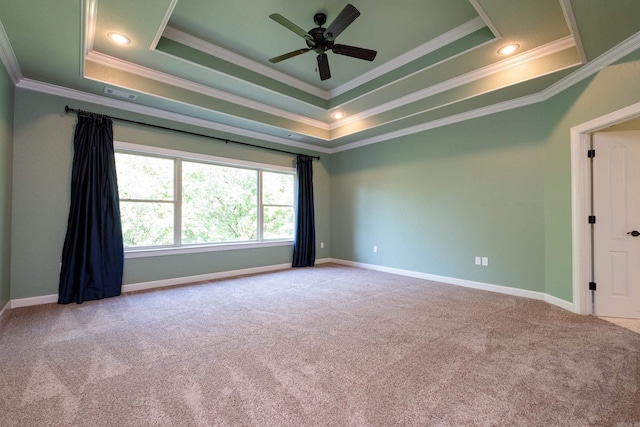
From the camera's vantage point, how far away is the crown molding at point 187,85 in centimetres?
340

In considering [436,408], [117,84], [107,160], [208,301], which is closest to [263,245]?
[208,301]

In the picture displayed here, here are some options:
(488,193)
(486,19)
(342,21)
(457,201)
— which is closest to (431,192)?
(457,201)

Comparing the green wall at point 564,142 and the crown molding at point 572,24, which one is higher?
the crown molding at point 572,24

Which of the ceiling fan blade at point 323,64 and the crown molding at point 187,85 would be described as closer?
the ceiling fan blade at point 323,64

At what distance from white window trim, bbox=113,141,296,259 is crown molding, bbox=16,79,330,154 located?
0.51m

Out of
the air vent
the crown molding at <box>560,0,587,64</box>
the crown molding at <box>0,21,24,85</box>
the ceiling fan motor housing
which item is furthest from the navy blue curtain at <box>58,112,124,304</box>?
the crown molding at <box>560,0,587,64</box>

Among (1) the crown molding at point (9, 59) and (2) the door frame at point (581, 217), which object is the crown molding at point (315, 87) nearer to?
(1) the crown molding at point (9, 59)

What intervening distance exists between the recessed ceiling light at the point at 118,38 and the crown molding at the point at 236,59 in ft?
1.39

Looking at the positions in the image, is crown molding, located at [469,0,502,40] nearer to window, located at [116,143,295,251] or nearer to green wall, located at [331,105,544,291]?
green wall, located at [331,105,544,291]

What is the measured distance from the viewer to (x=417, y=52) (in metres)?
3.71

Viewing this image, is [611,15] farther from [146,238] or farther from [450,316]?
[146,238]

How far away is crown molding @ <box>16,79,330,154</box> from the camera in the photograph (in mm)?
3506

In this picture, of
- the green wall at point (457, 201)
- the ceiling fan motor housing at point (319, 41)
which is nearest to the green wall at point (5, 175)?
the ceiling fan motor housing at point (319, 41)

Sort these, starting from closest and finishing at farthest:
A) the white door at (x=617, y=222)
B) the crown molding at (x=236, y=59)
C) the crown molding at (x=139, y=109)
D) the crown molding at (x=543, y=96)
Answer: the crown molding at (x=543, y=96) → the white door at (x=617, y=222) → the crown molding at (x=236, y=59) → the crown molding at (x=139, y=109)
